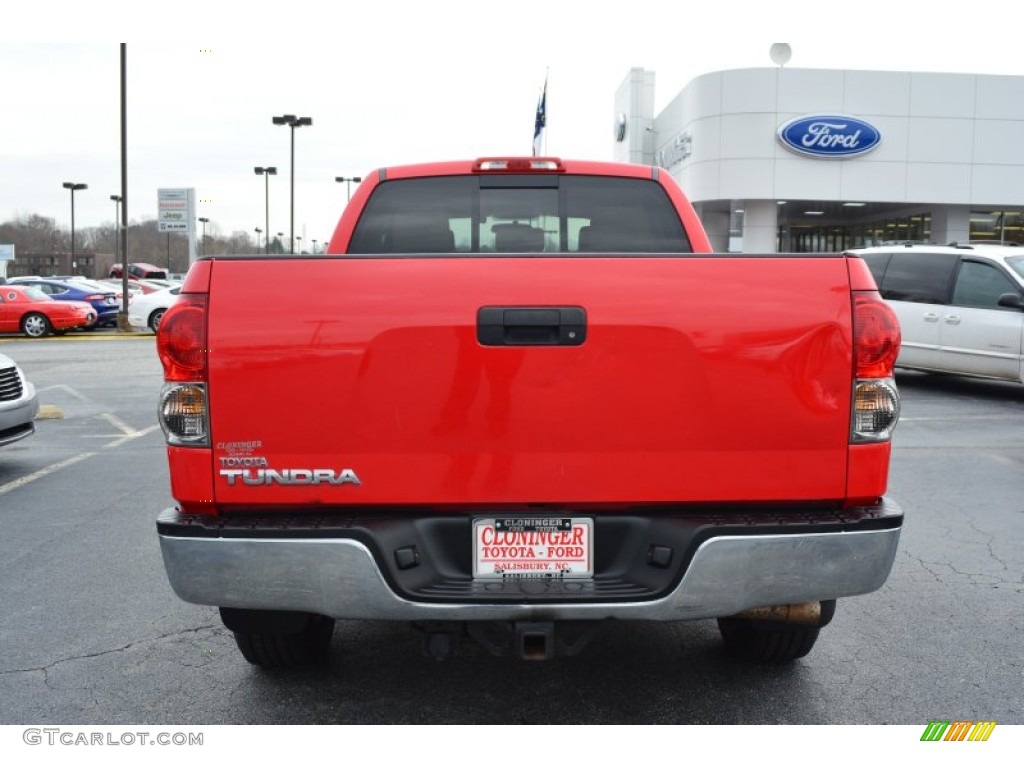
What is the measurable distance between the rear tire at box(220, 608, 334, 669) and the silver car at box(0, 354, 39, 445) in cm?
526

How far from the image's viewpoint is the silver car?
7.81 m

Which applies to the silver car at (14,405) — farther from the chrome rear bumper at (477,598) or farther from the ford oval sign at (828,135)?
the ford oval sign at (828,135)

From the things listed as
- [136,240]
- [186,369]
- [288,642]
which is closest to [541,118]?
[288,642]

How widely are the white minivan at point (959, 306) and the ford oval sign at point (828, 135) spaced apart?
23.1 metres

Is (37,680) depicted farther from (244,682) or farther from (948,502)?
(948,502)

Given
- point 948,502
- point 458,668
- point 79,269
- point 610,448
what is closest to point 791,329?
point 610,448

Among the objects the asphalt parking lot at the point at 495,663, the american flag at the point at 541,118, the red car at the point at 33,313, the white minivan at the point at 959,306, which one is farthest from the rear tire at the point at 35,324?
the white minivan at the point at 959,306

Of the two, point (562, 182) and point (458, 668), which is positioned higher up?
point (562, 182)

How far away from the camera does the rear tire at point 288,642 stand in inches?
126

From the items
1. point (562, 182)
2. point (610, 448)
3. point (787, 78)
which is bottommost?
point (610, 448)

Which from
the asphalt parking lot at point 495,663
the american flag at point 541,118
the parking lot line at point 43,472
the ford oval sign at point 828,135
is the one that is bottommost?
the parking lot line at point 43,472

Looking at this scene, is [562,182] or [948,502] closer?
[562,182]

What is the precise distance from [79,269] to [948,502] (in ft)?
464

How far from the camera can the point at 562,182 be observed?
15.0 feet
